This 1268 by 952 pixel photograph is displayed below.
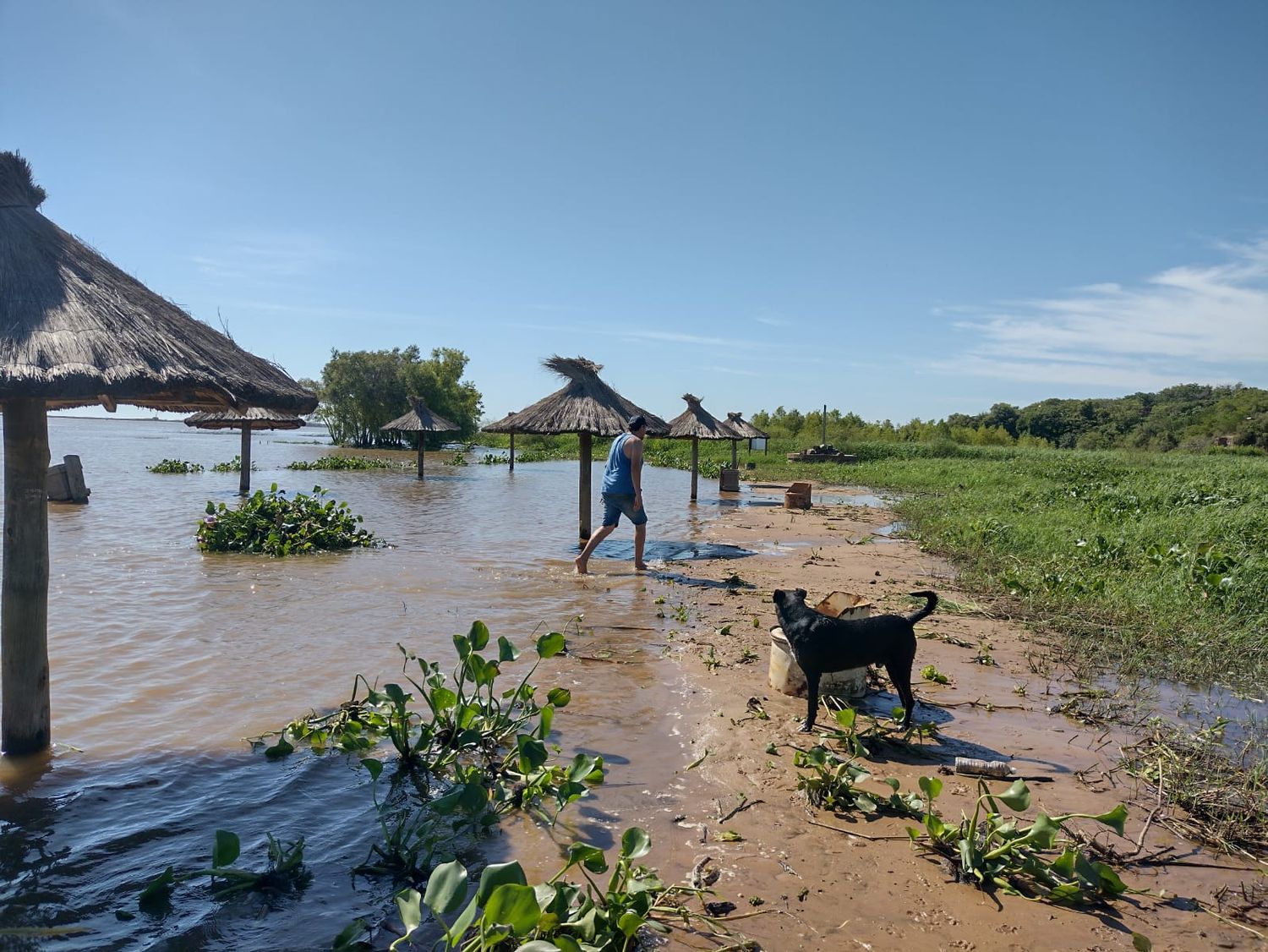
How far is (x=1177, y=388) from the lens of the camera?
79.9 meters

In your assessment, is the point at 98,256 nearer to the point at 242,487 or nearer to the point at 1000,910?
the point at 1000,910

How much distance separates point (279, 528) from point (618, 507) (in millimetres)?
5571

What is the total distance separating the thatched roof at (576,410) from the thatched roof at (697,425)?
612 centimetres

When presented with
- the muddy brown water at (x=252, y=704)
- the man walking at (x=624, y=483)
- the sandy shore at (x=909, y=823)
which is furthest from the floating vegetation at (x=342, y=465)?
the sandy shore at (x=909, y=823)

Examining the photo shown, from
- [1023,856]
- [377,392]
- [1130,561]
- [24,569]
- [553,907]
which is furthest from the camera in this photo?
[377,392]

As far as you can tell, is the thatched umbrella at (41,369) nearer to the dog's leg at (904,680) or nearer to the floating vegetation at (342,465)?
the dog's leg at (904,680)

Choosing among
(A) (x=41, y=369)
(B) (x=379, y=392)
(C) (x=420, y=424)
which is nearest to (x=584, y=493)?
(A) (x=41, y=369)

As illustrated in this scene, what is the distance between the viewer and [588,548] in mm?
9336

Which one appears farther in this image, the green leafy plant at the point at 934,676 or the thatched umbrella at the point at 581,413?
the thatched umbrella at the point at 581,413

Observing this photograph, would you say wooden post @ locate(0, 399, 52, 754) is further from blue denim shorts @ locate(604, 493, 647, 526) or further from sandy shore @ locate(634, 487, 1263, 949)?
blue denim shorts @ locate(604, 493, 647, 526)

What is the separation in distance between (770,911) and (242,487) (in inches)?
740

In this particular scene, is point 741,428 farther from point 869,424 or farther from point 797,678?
point 869,424

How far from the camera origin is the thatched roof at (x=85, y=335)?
3582mm

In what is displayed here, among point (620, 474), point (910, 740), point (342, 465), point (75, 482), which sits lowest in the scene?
point (910, 740)
